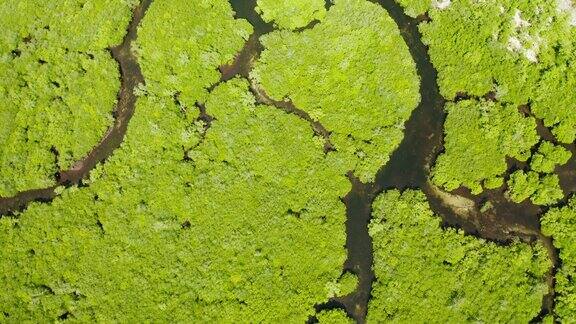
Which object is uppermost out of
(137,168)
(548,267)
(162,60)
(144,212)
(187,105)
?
(162,60)

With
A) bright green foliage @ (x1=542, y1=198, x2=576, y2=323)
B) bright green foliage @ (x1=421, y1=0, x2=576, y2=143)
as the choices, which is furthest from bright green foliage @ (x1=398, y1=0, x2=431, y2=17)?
bright green foliage @ (x1=542, y1=198, x2=576, y2=323)

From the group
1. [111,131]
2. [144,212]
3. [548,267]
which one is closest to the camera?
[548,267]

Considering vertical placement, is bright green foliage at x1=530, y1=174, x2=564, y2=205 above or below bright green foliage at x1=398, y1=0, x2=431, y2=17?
below

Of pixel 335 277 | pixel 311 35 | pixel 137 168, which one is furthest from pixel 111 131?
A: pixel 335 277

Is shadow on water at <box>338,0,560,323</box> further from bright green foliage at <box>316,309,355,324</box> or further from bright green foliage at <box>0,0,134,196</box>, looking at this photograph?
bright green foliage at <box>0,0,134,196</box>

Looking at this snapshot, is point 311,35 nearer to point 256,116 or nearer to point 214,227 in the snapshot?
point 256,116

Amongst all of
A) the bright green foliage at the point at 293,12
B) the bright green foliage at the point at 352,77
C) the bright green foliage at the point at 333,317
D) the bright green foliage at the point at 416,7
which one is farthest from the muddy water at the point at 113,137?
the bright green foliage at the point at 416,7

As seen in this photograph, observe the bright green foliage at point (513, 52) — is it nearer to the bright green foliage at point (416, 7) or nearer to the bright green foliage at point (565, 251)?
the bright green foliage at point (416, 7)
